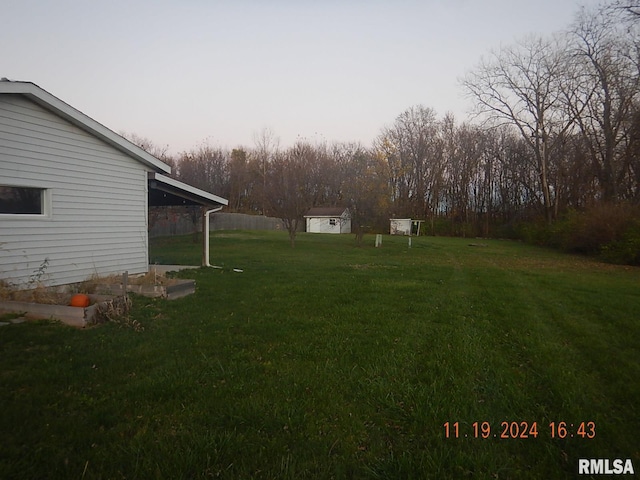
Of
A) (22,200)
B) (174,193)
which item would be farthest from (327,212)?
(22,200)

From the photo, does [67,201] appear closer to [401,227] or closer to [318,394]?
[318,394]

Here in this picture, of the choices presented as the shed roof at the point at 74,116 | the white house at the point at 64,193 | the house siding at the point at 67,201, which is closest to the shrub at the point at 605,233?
the shed roof at the point at 74,116

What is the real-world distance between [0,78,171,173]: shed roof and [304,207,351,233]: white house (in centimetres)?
3778

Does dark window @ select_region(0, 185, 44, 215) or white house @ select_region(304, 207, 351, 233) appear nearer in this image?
dark window @ select_region(0, 185, 44, 215)

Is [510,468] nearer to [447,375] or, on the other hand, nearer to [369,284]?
[447,375]

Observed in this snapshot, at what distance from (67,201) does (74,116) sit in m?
1.63

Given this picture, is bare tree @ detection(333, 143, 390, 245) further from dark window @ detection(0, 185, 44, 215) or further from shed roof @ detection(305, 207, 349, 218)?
dark window @ detection(0, 185, 44, 215)

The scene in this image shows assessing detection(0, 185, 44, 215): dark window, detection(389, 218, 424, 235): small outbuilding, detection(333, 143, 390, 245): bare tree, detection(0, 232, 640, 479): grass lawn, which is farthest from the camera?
detection(389, 218, 424, 235): small outbuilding

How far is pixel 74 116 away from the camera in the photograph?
7828mm

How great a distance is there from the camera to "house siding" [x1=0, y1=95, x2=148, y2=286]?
699cm

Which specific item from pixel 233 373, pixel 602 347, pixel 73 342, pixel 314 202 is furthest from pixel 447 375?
pixel 314 202

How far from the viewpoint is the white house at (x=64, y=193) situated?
6977 mm
